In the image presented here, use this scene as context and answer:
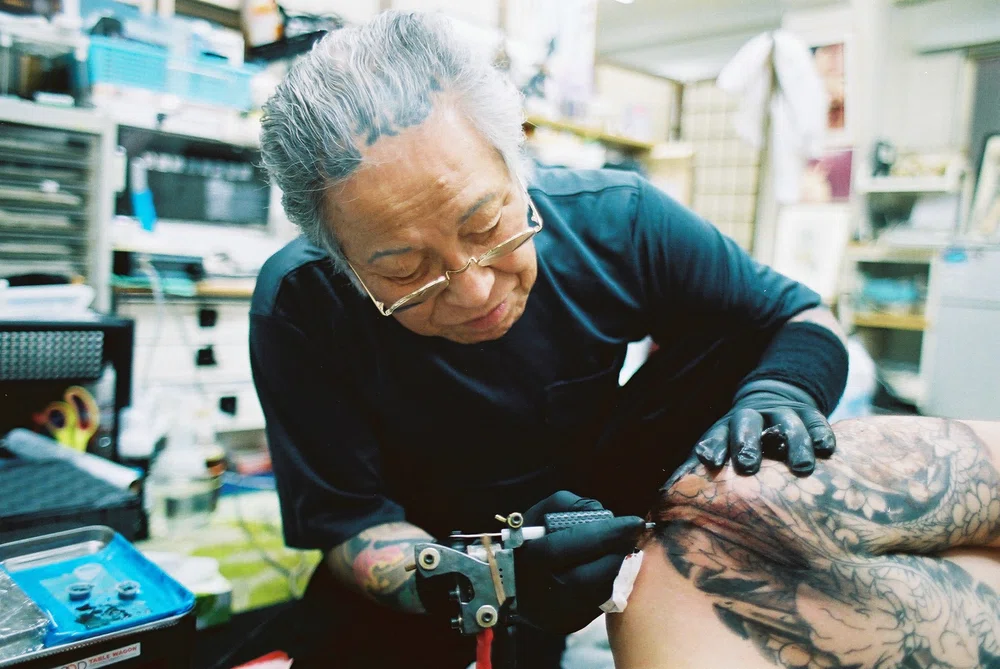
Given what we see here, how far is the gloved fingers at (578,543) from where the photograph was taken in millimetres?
767

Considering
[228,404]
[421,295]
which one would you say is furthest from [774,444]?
[228,404]

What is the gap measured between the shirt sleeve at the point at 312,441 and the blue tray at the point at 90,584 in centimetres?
25

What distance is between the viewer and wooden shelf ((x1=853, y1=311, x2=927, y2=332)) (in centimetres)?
331

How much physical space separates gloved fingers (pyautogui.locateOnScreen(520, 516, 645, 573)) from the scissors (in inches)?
54.7

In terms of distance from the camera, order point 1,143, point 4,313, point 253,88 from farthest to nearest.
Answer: point 253,88 → point 1,143 → point 4,313

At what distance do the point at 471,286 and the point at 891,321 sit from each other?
317 cm

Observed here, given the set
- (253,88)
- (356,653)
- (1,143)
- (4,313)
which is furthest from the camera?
(253,88)

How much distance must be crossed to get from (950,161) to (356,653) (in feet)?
11.8

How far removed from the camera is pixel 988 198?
3.45 meters

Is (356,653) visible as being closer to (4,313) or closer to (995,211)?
(4,313)

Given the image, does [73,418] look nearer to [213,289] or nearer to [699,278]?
[213,289]

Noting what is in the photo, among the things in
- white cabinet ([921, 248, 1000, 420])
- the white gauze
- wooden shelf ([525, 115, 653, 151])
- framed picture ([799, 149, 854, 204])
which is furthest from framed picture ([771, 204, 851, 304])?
the white gauze

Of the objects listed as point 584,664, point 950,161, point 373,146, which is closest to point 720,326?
point 584,664

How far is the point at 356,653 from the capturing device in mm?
1247
